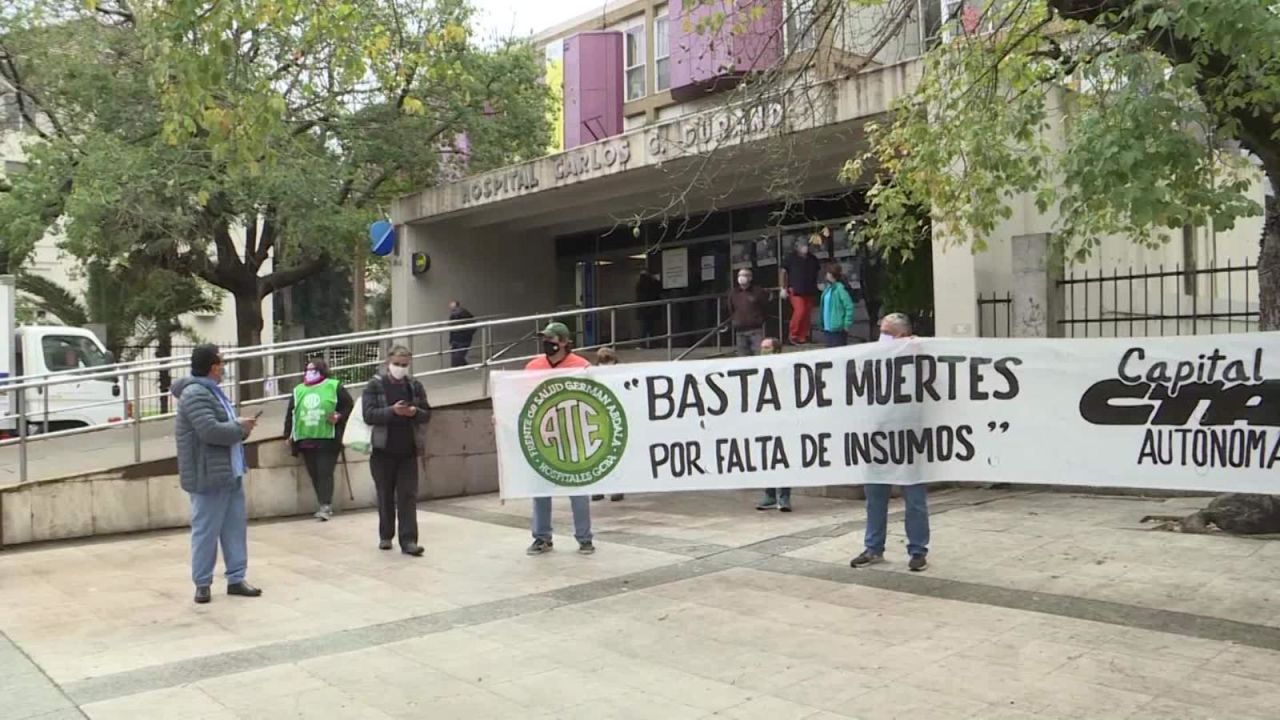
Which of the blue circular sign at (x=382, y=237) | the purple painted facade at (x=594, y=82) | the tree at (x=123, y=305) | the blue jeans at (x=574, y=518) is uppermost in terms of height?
the purple painted facade at (x=594, y=82)

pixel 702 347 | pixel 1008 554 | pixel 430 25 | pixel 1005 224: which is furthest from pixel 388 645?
pixel 430 25

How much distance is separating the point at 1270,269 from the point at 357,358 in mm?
18442

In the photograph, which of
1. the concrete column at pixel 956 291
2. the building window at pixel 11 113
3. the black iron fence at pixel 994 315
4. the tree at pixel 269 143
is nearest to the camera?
the concrete column at pixel 956 291

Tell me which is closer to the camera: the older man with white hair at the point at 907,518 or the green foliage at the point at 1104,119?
the green foliage at the point at 1104,119

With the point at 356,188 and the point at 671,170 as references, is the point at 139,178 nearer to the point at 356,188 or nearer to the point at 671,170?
the point at 356,188

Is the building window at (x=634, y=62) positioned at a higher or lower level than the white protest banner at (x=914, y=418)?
higher

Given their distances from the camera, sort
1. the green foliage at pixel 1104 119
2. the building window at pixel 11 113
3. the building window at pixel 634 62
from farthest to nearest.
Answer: the building window at pixel 634 62 → the building window at pixel 11 113 → the green foliage at pixel 1104 119

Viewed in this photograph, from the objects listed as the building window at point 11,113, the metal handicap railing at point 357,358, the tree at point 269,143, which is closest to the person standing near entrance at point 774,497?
the metal handicap railing at point 357,358

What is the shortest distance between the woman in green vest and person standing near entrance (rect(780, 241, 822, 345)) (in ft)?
22.4

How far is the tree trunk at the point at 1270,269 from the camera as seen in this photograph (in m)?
7.70

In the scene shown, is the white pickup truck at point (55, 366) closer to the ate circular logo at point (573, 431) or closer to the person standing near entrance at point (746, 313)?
the ate circular logo at point (573, 431)

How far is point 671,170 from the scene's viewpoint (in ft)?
46.2

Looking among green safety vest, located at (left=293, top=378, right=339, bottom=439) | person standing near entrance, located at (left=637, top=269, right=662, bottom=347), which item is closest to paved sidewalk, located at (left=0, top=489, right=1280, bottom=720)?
green safety vest, located at (left=293, top=378, right=339, bottom=439)

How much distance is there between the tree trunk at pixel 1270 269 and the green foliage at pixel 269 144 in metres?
8.70
